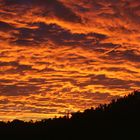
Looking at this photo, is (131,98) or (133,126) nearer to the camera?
(133,126)

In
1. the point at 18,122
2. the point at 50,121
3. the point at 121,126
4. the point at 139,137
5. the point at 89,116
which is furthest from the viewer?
the point at 18,122

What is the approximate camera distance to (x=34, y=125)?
205ft

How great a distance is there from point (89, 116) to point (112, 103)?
304 centimetres

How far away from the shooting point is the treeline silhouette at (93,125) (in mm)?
46009

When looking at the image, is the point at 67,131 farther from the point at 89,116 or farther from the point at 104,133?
the point at 104,133

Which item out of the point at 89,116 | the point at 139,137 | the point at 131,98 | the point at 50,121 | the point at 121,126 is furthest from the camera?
the point at 50,121

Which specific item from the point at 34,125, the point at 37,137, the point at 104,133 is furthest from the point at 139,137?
the point at 34,125

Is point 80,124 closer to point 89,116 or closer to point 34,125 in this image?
point 89,116

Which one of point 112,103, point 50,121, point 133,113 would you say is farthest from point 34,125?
point 133,113

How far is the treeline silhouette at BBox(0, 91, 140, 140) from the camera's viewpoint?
151 feet

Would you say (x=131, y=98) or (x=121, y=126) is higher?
(x=131, y=98)

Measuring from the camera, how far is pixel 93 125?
51.2m

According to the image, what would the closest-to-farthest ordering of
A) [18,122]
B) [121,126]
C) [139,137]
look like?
[139,137] < [121,126] < [18,122]

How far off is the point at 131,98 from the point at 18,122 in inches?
810
